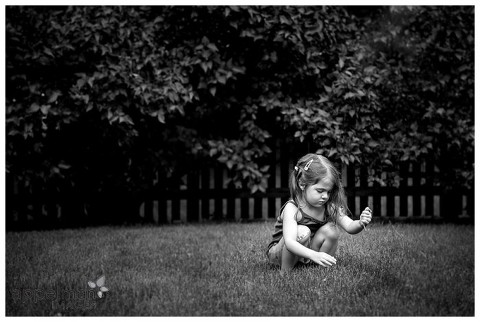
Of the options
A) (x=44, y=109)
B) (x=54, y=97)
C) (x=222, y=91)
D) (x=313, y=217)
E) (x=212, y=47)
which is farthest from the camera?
(x=222, y=91)

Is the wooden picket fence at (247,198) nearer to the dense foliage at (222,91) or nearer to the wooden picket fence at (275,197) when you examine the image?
the wooden picket fence at (275,197)

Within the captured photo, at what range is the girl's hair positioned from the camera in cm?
332

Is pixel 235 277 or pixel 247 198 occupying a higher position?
pixel 247 198

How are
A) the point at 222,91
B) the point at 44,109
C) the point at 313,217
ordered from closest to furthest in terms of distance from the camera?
the point at 313,217 → the point at 44,109 → the point at 222,91

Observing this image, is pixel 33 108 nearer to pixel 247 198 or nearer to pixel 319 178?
pixel 247 198

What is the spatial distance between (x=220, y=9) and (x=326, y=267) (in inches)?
128

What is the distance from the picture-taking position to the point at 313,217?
343 cm

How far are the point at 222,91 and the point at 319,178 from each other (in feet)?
9.34

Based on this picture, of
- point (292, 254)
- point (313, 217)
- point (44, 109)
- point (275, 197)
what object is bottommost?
point (292, 254)

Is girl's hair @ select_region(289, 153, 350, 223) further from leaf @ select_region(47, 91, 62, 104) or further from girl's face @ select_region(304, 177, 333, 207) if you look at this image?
leaf @ select_region(47, 91, 62, 104)

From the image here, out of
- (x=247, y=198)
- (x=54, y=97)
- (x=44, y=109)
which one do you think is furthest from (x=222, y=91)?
(x=44, y=109)

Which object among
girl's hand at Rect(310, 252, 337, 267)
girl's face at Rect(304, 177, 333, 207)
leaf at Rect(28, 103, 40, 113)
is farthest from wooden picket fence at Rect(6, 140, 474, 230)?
girl's hand at Rect(310, 252, 337, 267)

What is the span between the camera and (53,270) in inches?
143

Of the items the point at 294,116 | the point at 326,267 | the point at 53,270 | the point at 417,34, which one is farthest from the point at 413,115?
the point at 53,270
